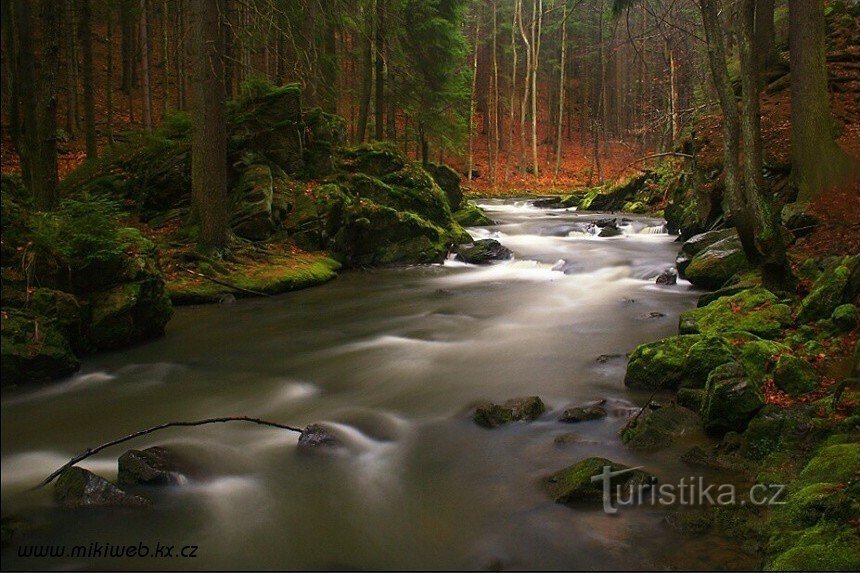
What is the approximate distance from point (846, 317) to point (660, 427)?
2635 millimetres

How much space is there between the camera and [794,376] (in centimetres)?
599

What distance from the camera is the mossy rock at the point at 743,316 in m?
7.40

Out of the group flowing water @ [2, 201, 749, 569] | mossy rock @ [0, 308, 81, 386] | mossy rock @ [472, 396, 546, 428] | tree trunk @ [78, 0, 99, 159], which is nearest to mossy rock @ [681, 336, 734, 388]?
flowing water @ [2, 201, 749, 569]

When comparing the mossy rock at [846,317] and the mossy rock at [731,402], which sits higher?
the mossy rock at [846,317]

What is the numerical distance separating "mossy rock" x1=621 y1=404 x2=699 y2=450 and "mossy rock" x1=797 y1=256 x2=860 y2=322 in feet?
7.82

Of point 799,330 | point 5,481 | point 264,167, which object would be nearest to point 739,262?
point 799,330

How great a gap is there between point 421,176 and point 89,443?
13.7m

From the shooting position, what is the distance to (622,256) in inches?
642

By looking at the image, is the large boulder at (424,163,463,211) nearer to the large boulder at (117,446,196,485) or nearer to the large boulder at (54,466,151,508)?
the large boulder at (117,446,196,485)

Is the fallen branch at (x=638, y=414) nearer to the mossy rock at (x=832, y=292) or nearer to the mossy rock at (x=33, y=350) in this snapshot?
the mossy rock at (x=832, y=292)

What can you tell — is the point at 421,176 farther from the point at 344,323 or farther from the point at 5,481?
the point at 5,481

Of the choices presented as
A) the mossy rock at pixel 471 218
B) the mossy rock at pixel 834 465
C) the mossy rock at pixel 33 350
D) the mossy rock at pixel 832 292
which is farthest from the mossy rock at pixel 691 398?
the mossy rock at pixel 471 218

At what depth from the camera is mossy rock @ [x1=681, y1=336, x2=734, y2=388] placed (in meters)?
6.53

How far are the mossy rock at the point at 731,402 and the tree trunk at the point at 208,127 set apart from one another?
9315 millimetres
